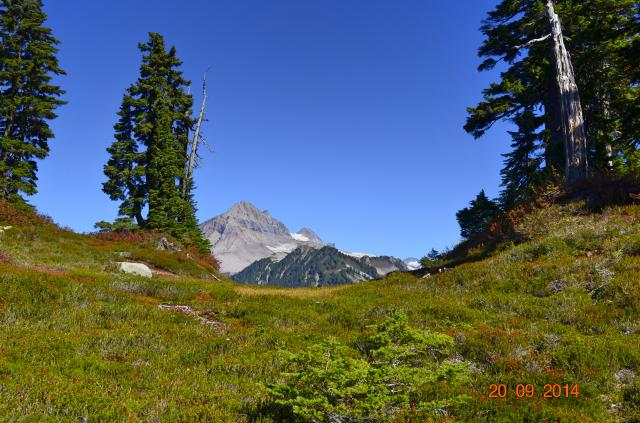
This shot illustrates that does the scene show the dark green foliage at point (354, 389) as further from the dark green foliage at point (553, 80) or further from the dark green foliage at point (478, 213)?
the dark green foliage at point (478, 213)

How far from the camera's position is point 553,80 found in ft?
82.3

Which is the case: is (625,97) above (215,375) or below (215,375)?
above

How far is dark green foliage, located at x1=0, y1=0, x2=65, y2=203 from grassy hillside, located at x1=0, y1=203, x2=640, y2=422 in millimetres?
15933

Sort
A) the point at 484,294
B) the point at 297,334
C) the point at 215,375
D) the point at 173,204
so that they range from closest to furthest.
Answer: the point at 215,375 → the point at 297,334 → the point at 484,294 → the point at 173,204

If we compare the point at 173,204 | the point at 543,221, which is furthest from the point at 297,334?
the point at 173,204

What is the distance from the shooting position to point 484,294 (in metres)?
13.4

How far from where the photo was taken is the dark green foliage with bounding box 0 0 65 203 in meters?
29.3

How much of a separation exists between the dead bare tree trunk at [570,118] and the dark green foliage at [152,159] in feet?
94.2

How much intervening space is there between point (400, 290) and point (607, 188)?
11071mm

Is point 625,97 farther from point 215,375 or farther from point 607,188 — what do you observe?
point 215,375

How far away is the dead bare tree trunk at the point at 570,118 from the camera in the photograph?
20.8 meters
